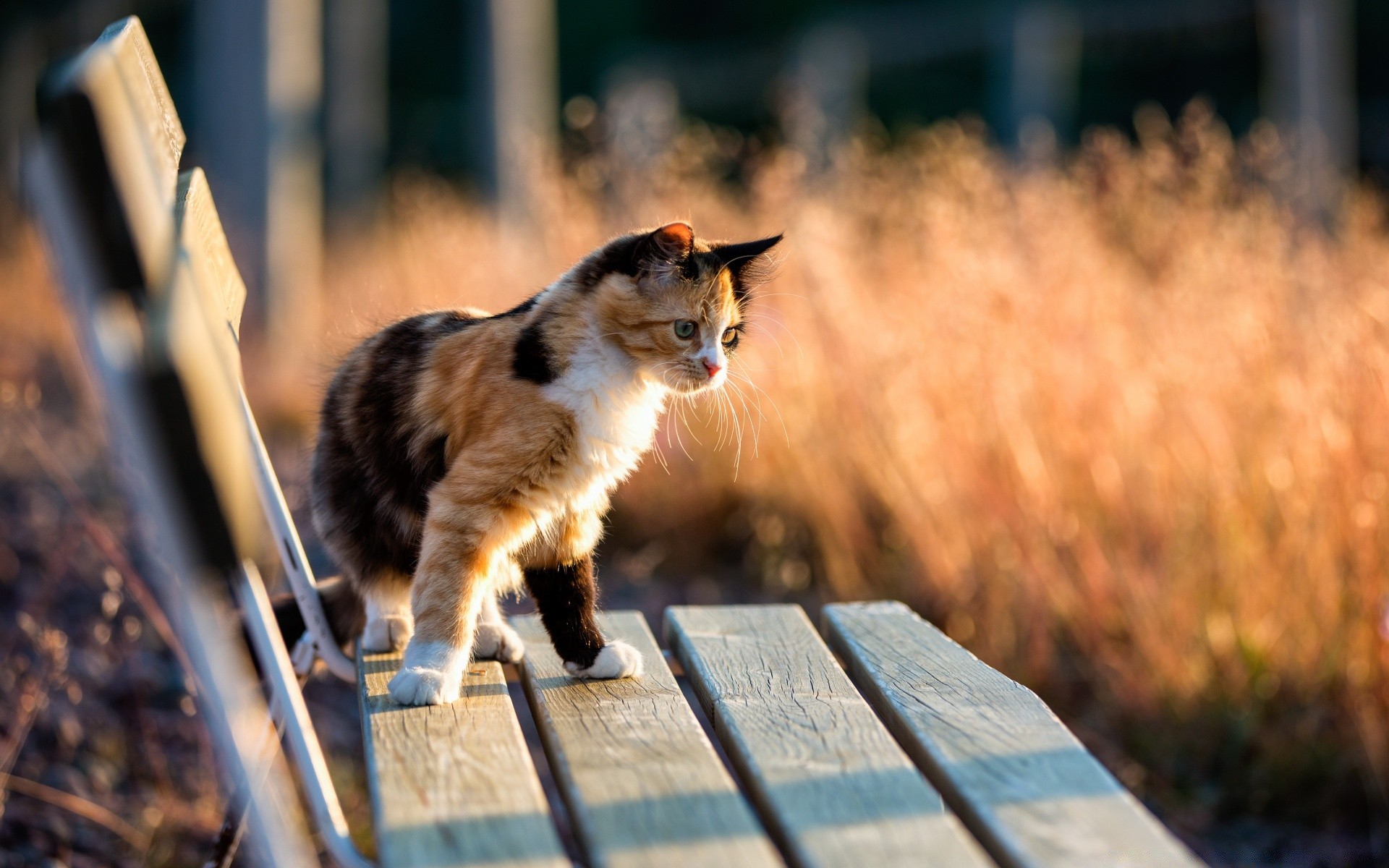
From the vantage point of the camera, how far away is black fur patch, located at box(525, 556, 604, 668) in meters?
1.53

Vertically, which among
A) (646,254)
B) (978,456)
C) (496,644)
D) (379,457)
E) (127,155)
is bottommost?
(978,456)

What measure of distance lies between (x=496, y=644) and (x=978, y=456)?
1.70m

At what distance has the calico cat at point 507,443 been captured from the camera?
4.78ft

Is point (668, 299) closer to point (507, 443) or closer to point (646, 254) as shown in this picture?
point (646, 254)

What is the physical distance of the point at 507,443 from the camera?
4.80 feet

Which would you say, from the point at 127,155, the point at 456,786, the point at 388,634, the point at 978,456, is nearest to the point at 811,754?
the point at 456,786

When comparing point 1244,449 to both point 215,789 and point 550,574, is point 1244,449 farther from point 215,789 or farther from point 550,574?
point 215,789

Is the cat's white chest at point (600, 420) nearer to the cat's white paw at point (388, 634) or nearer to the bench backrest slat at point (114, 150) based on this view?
the cat's white paw at point (388, 634)

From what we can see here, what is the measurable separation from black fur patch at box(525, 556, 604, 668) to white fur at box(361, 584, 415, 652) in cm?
17

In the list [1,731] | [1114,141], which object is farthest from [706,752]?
[1114,141]

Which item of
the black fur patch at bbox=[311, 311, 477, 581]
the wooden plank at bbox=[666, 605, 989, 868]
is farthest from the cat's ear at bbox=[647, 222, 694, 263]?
the wooden plank at bbox=[666, 605, 989, 868]

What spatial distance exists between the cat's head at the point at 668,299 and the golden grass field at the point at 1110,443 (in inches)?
18.0

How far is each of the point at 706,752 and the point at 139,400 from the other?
0.63 metres

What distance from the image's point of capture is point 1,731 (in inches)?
93.5
